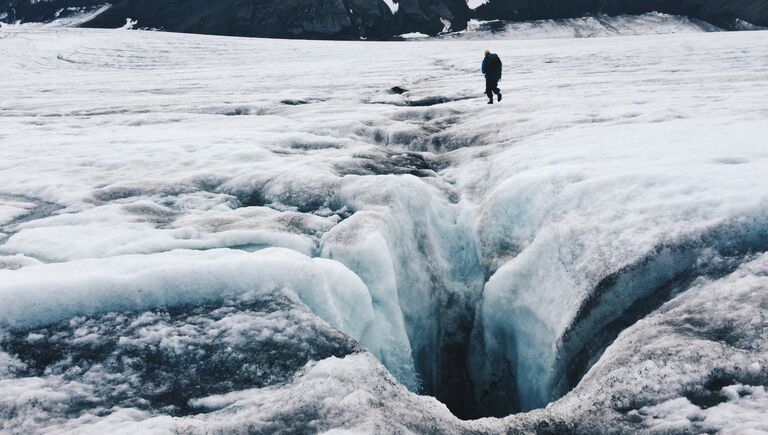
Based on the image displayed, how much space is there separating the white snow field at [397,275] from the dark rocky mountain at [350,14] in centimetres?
5045

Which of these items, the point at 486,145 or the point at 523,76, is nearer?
the point at 486,145

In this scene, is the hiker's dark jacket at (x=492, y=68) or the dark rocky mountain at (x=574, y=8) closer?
the hiker's dark jacket at (x=492, y=68)

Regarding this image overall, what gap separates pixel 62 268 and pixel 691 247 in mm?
4575

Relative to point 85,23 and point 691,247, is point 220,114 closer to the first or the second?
point 691,247

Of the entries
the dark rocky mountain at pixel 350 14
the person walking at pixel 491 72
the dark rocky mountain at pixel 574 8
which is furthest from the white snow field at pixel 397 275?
the dark rocky mountain at pixel 574 8

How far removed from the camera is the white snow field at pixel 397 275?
9.68 ft

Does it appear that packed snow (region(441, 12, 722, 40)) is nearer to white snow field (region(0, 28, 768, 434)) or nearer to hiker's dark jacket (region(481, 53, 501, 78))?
hiker's dark jacket (region(481, 53, 501, 78))

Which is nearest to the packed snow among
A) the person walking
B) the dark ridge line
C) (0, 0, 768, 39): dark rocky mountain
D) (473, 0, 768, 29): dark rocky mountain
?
(473, 0, 768, 29): dark rocky mountain

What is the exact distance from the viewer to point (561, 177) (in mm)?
5426

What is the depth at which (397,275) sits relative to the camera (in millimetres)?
5328

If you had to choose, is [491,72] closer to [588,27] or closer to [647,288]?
[647,288]

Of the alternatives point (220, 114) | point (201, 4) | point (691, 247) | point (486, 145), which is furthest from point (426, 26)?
point (691, 247)

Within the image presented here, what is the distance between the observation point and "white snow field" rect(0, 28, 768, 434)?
2951mm

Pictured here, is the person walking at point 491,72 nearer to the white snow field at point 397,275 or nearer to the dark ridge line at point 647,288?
the white snow field at point 397,275
